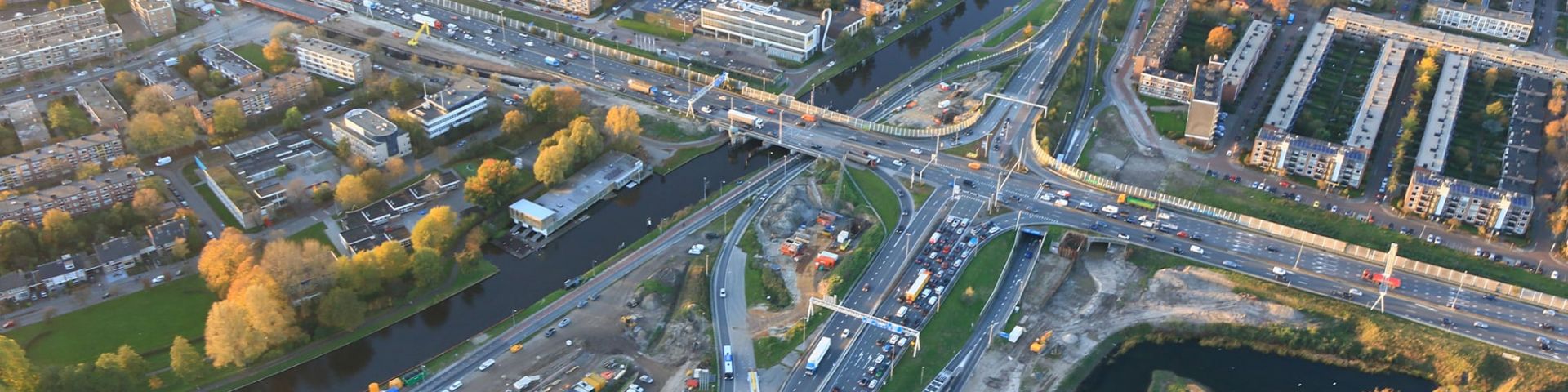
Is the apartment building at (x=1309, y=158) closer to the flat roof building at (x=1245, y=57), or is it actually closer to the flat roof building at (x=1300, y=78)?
the flat roof building at (x=1300, y=78)

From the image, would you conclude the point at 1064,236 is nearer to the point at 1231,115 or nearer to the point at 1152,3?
the point at 1231,115

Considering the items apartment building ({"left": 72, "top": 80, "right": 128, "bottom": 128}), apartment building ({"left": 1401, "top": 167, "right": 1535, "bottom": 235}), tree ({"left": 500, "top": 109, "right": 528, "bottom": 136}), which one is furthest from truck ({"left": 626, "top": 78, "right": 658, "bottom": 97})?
apartment building ({"left": 1401, "top": 167, "right": 1535, "bottom": 235})

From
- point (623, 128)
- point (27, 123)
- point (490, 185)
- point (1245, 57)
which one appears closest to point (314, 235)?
point (490, 185)

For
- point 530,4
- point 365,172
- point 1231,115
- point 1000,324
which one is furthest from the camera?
point 530,4

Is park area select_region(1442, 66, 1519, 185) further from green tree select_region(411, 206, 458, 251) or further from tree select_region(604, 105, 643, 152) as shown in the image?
green tree select_region(411, 206, 458, 251)

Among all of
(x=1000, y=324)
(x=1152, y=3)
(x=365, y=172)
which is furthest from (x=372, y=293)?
(x=1152, y=3)
